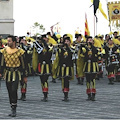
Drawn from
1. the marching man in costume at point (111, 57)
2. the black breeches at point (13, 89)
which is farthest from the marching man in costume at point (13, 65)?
the marching man in costume at point (111, 57)

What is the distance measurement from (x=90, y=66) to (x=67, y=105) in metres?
1.74

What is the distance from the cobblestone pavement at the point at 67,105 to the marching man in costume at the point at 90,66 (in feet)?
1.05

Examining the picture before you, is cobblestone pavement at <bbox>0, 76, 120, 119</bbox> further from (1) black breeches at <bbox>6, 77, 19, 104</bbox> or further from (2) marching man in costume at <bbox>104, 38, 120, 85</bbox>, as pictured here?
(2) marching man in costume at <bbox>104, 38, 120, 85</bbox>

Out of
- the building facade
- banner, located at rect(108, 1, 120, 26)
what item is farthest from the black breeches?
the building facade

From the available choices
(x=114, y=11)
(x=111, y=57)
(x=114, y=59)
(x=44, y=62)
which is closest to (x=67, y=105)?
(x=44, y=62)

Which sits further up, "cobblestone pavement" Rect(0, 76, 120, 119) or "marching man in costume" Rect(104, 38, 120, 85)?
"marching man in costume" Rect(104, 38, 120, 85)

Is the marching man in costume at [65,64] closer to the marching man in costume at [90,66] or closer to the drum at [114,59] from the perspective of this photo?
the marching man in costume at [90,66]

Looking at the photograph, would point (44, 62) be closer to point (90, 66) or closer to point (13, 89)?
point (90, 66)

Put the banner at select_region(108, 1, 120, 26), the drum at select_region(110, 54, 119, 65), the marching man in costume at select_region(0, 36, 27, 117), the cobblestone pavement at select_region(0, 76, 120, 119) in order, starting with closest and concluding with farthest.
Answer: the cobblestone pavement at select_region(0, 76, 120, 119) < the marching man in costume at select_region(0, 36, 27, 117) < the drum at select_region(110, 54, 119, 65) < the banner at select_region(108, 1, 120, 26)

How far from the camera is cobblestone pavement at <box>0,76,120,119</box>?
1265 cm

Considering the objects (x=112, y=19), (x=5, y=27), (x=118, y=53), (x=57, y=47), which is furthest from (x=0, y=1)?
(x=57, y=47)

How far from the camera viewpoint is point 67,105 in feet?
48.0

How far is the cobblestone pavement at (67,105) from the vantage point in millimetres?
12648

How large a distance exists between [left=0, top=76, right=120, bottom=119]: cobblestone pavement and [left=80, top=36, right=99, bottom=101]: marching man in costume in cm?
32
